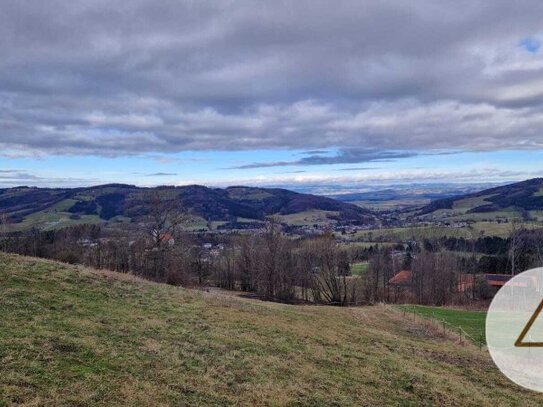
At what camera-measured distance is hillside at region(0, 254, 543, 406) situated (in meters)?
9.87

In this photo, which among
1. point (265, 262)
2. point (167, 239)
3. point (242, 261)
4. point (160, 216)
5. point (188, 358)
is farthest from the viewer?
point (242, 261)

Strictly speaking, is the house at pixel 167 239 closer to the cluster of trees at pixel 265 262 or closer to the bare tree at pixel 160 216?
the bare tree at pixel 160 216

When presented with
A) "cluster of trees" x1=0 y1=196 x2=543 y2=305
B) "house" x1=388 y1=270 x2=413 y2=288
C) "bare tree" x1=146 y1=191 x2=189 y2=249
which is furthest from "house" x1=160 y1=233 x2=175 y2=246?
"house" x1=388 y1=270 x2=413 y2=288

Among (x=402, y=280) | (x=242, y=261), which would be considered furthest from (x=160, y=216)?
(x=402, y=280)

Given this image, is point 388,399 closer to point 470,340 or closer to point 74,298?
point 74,298

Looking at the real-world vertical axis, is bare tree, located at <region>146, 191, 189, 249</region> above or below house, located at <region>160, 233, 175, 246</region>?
above

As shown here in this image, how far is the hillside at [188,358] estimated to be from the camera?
9.87 metres

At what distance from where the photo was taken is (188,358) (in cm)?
1295

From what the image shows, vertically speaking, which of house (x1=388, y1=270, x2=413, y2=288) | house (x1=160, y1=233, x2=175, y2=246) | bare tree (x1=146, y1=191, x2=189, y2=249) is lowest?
house (x1=388, y1=270, x2=413, y2=288)

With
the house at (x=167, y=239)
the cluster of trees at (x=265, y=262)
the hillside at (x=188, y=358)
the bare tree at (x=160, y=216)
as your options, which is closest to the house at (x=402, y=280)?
the cluster of trees at (x=265, y=262)

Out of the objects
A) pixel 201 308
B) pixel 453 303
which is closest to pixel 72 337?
pixel 201 308

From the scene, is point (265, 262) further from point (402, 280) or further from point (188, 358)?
point (188, 358)

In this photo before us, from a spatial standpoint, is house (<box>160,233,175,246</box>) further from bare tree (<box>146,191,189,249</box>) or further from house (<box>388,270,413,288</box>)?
house (<box>388,270,413,288</box>)

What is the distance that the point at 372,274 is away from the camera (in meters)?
79.6
